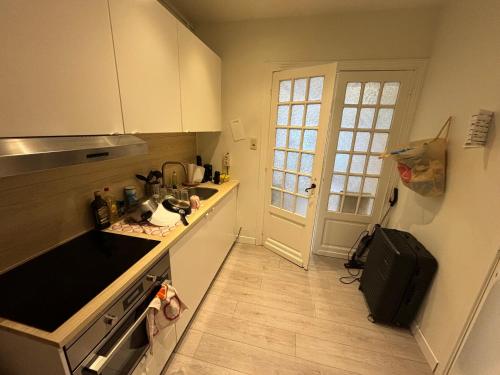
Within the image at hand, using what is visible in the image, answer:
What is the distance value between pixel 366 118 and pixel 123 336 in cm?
253

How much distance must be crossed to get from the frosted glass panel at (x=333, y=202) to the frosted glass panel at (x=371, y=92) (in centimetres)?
105

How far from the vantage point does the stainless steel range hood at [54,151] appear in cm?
58

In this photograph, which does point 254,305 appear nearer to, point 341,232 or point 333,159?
point 341,232

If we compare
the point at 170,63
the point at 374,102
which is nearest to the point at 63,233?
the point at 170,63

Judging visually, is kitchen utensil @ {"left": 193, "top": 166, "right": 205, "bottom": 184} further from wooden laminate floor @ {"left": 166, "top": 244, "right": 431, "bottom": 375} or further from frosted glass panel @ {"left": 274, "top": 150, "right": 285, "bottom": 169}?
wooden laminate floor @ {"left": 166, "top": 244, "right": 431, "bottom": 375}

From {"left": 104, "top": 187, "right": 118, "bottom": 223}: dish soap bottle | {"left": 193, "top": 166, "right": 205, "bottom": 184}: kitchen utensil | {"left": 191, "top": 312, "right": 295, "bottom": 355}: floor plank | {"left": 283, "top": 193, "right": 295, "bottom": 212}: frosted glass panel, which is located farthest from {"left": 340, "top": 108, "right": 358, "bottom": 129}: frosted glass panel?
{"left": 104, "top": 187, "right": 118, "bottom": 223}: dish soap bottle

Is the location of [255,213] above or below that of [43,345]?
below

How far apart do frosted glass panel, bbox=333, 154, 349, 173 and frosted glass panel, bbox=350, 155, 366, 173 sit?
0.07m

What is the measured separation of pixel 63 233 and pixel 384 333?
234 centimetres

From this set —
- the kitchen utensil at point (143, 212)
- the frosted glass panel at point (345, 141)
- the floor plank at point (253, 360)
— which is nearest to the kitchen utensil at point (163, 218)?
the kitchen utensil at point (143, 212)

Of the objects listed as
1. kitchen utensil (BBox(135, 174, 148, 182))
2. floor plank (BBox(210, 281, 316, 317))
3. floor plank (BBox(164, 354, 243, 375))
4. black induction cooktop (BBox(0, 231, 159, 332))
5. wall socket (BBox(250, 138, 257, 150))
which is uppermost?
wall socket (BBox(250, 138, 257, 150))

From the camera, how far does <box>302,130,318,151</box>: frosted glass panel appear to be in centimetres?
204

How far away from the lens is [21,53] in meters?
0.65

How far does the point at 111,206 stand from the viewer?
1.32 m
